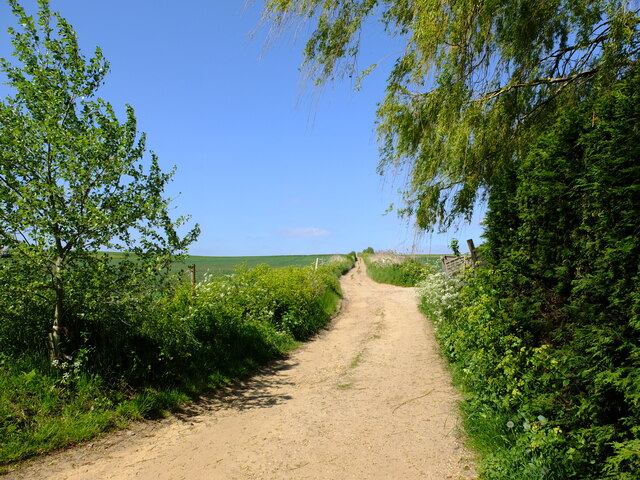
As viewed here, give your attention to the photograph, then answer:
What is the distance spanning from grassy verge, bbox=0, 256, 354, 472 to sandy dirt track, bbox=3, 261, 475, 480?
1.01 ft

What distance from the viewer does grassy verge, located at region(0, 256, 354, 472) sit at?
16.5 feet

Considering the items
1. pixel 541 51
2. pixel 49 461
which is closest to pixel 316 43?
pixel 541 51

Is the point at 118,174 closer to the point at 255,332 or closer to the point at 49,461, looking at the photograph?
the point at 49,461

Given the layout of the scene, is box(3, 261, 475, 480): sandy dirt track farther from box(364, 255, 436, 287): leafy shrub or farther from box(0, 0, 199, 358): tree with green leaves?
box(364, 255, 436, 287): leafy shrub

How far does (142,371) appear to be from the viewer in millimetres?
6543

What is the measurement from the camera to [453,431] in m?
5.02

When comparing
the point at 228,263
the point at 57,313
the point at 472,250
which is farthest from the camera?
the point at 228,263

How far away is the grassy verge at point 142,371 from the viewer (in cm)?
504

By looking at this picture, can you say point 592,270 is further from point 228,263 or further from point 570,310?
point 228,263

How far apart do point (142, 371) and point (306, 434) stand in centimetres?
297

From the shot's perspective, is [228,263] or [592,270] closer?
[592,270]

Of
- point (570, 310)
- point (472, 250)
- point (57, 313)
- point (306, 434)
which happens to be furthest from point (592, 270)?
point (57, 313)

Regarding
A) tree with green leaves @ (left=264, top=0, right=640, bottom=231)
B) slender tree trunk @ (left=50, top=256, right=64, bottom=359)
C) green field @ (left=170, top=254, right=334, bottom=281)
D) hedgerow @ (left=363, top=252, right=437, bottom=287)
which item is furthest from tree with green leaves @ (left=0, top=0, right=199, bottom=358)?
hedgerow @ (left=363, top=252, right=437, bottom=287)

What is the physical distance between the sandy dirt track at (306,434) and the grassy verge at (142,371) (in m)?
0.31
